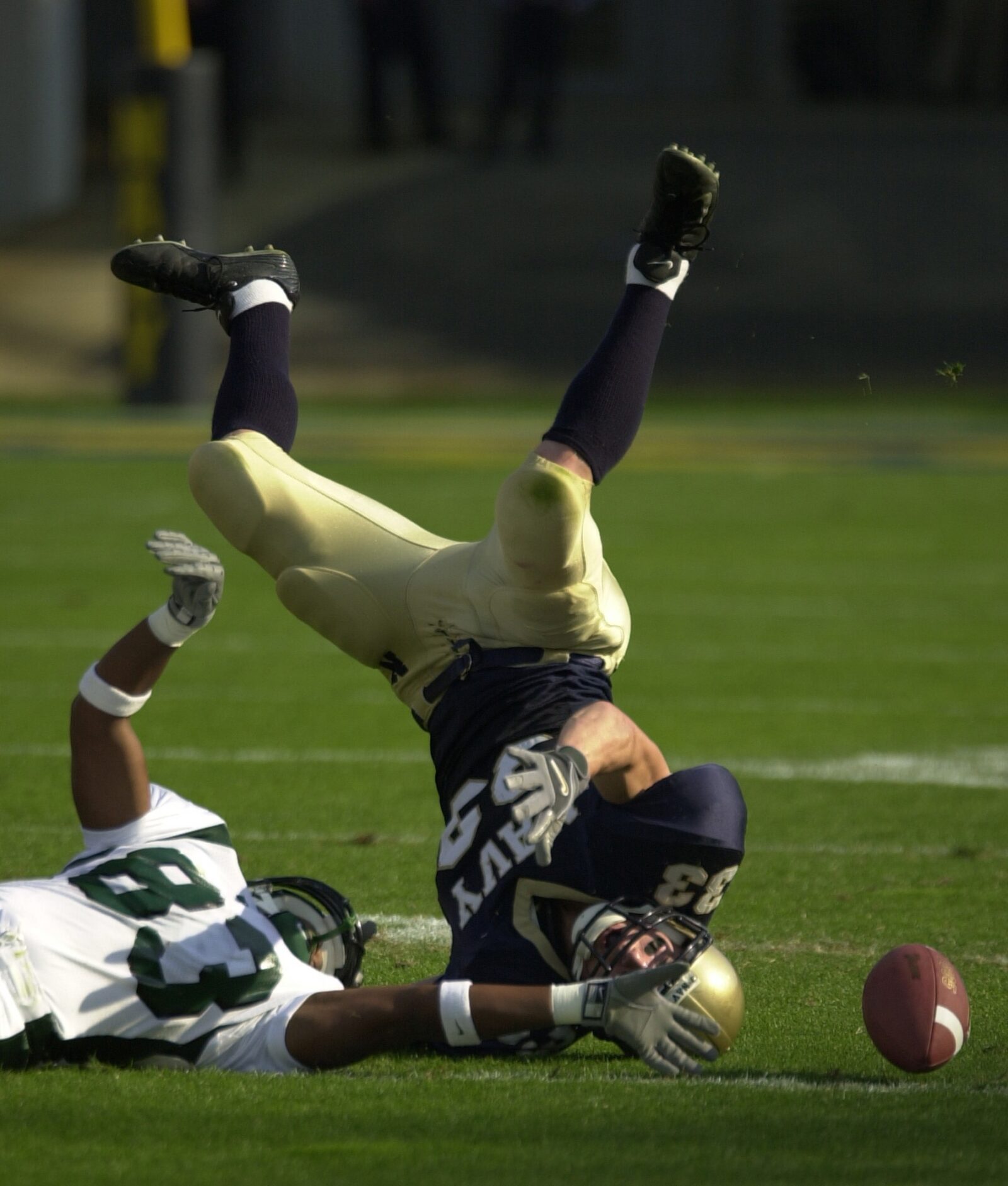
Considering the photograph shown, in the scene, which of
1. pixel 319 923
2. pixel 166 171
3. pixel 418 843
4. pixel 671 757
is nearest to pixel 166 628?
pixel 319 923

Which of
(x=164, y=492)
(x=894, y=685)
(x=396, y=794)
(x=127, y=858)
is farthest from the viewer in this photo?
(x=164, y=492)

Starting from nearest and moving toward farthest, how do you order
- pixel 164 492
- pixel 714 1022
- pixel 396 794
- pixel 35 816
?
pixel 714 1022, pixel 35 816, pixel 396 794, pixel 164 492

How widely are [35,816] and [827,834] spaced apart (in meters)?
2.23

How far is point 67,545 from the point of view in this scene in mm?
11352

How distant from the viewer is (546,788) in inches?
134

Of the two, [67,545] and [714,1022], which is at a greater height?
[714,1022]

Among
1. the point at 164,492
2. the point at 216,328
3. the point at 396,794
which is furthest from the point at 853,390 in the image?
the point at 396,794

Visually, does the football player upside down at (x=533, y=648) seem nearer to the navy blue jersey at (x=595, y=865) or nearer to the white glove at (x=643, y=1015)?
the navy blue jersey at (x=595, y=865)

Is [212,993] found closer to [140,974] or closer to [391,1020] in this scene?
[140,974]

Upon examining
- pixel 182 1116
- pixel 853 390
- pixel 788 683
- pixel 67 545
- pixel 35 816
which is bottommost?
pixel 853 390

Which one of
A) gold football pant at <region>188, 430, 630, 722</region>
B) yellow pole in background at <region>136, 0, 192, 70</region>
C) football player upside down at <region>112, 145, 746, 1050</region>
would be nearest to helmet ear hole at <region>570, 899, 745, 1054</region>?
football player upside down at <region>112, 145, 746, 1050</region>

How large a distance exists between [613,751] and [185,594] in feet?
3.05

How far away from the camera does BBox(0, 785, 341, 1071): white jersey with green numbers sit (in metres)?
3.42

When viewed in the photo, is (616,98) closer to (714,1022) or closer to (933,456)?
(933,456)
